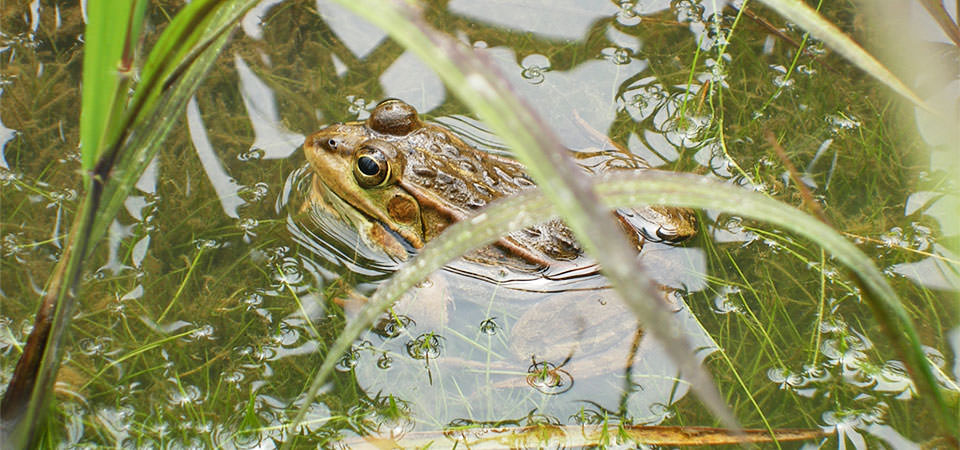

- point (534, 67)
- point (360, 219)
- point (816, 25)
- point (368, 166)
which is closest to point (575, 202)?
point (816, 25)

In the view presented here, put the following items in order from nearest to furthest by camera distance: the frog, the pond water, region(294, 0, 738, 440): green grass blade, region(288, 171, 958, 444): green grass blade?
1. region(294, 0, 738, 440): green grass blade
2. region(288, 171, 958, 444): green grass blade
3. the pond water
4. the frog

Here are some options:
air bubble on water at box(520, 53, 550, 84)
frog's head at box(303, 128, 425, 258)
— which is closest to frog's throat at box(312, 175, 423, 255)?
frog's head at box(303, 128, 425, 258)

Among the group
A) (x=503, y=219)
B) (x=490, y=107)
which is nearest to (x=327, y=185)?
(x=503, y=219)

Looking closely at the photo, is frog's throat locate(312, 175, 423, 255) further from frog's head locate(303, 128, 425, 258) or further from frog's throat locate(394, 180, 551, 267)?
frog's throat locate(394, 180, 551, 267)

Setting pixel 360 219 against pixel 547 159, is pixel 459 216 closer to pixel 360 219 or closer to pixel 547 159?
pixel 360 219

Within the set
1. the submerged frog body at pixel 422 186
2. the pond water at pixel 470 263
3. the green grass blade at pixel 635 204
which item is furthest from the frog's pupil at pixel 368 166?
the green grass blade at pixel 635 204

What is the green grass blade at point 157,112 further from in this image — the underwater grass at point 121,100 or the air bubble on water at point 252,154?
the air bubble on water at point 252,154

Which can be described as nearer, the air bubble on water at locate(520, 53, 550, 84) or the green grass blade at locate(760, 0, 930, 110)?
the green grass blade at locate(760, 0, 930, 110)

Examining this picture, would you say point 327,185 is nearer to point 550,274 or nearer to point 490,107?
point 550,274
